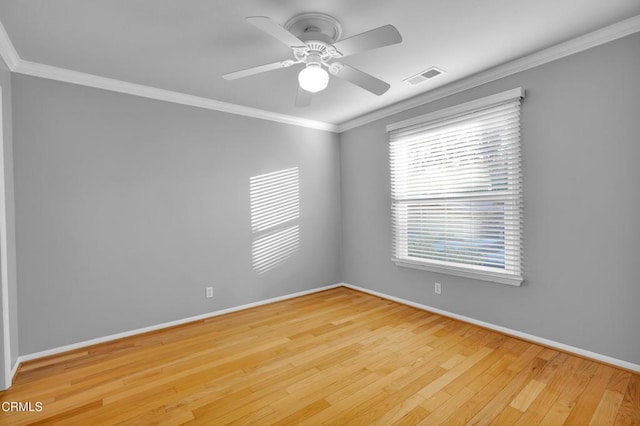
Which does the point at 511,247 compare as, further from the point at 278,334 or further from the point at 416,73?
the point at 278,334

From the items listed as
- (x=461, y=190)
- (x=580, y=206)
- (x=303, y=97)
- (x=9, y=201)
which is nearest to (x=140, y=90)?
(x=9, y=201)

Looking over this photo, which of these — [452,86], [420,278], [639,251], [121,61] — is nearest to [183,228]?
[121,61]

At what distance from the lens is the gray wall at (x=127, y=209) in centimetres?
266

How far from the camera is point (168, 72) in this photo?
285cm

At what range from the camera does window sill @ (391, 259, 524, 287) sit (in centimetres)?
285

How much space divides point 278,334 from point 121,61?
2905 mm

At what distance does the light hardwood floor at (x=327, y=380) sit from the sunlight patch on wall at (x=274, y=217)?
107cm

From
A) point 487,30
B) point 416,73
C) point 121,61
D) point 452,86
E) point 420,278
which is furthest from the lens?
point 420,278

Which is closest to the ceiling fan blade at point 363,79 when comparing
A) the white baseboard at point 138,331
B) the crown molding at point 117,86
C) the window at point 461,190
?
the window at point 461,190

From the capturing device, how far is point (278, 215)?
13.6ft

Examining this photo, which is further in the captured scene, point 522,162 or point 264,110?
point 264,110

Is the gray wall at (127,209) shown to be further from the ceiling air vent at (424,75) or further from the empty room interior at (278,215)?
the ceiling air vent at (424,75)

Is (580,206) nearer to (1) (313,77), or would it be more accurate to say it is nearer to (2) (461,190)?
(2) (461,190)

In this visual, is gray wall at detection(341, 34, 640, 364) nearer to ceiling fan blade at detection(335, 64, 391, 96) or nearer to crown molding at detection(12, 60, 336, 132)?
ceiling fan blade at detection(335, 64, 391, 96)
